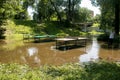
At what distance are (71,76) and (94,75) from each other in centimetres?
89

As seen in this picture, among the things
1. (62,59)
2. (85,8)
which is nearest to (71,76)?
(62,59)

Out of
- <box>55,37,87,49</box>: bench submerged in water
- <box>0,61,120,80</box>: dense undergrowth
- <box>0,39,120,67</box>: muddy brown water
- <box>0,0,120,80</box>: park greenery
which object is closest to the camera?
<box>0,61,120,80</box>: dense undergrowth

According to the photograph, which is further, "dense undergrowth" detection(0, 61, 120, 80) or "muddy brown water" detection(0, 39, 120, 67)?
"muddy brown water" detection(0, 39, 120, 67)

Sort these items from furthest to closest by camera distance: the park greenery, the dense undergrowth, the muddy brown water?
the muddy brown water → the park greenery → the dense undergrowth

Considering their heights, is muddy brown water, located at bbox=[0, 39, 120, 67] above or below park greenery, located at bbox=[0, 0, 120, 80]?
below

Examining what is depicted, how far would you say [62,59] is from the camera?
13.5 m

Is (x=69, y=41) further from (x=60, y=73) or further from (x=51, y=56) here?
(x=60, y=73)

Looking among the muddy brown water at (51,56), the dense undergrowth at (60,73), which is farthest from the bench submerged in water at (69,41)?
the dense undergrowth at (60,73)

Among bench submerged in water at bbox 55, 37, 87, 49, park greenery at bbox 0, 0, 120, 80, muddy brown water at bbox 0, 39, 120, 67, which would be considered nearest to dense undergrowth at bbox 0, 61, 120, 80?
park greenery at bbox 0, 0, 120, 80

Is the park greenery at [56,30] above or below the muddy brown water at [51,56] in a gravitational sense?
above

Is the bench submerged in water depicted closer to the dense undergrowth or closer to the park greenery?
the park greenery

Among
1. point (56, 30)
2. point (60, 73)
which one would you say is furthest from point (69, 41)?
point (56, 30)

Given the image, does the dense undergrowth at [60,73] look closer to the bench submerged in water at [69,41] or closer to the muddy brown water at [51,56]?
the muddy brown water at [51,56]

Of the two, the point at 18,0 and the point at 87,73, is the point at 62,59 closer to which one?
the point at 87,73
